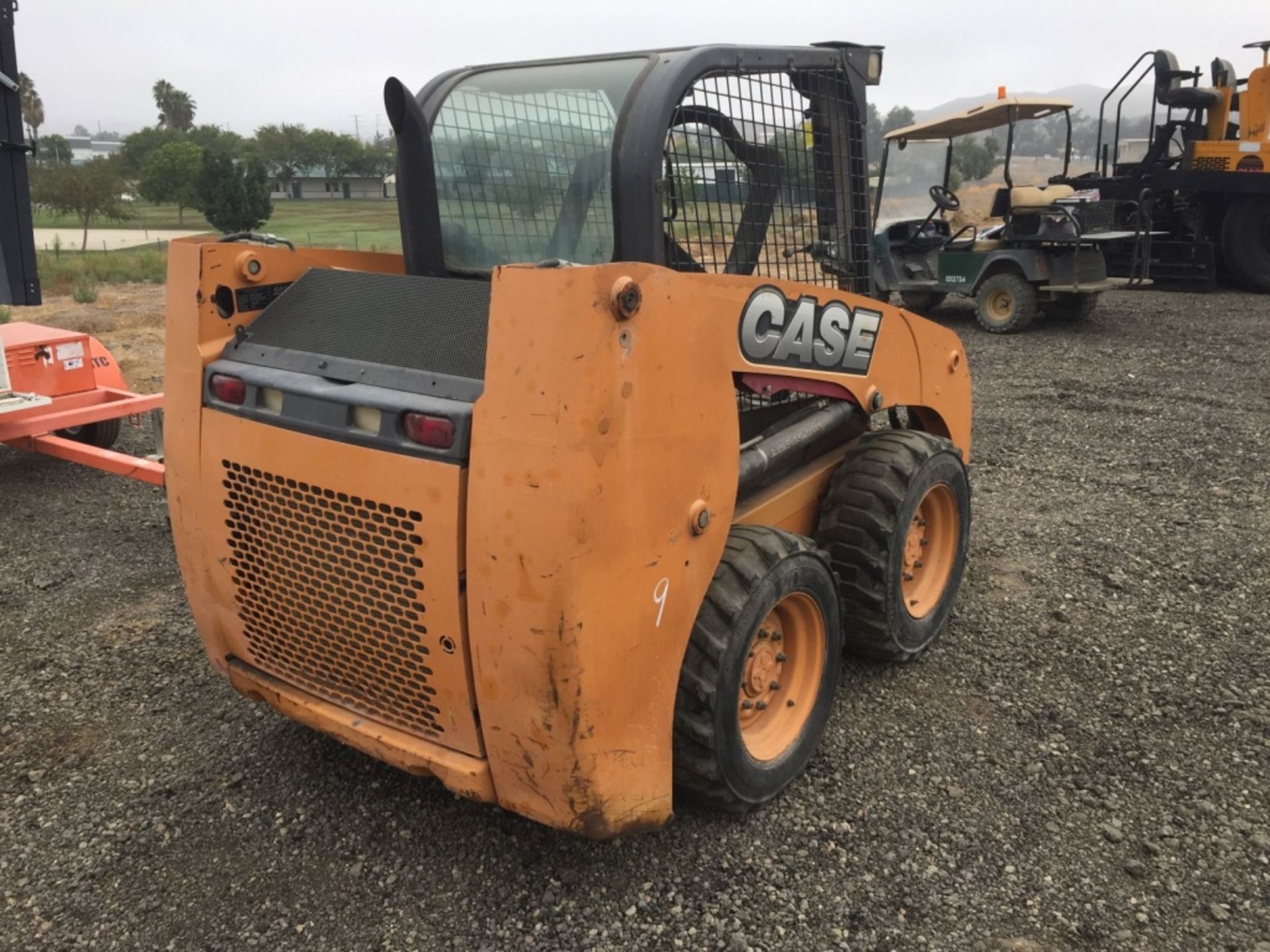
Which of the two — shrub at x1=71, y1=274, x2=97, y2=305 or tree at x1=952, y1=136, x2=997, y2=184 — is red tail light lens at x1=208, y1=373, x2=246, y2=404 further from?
shrub at x1=71, y1=274, x2=97, y2=305

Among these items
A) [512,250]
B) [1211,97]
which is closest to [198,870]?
[512,250]

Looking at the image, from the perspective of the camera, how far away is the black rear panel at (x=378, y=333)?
7.66 ft

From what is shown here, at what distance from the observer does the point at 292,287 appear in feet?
9.07

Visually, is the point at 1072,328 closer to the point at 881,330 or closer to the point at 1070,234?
the point at 1070,234

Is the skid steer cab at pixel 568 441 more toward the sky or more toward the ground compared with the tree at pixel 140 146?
more toward the ground

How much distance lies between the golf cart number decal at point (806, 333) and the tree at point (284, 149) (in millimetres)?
102697

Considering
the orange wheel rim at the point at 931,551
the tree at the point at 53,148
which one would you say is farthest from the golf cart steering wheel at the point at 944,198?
the tree at the point at 53,148

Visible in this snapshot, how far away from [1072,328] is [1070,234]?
3.95 ft

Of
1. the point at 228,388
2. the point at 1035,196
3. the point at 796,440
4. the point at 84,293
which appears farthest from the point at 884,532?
the point at 84,293

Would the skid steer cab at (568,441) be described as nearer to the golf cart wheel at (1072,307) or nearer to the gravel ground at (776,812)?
the gravel ground at (776,812)

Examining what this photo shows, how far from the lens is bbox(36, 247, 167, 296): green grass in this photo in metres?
18.1

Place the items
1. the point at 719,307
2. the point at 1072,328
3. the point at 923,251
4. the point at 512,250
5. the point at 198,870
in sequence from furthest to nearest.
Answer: the point at 923,251 → the point at 1072,328 → the point at 512,250 → the point at 198,870 → the point at 719,307

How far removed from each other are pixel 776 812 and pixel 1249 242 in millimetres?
13086

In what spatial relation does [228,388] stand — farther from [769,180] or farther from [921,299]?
[921,299]
